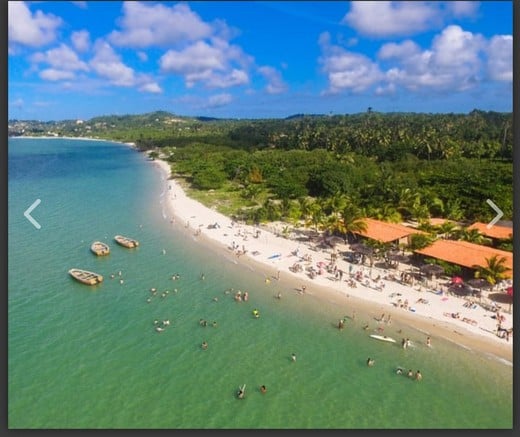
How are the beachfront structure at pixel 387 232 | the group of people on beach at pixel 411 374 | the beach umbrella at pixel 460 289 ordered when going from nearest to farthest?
the group of people on beach at pixel 411 374, the beach umbrella at pixel 460 289, the beachfront structure at pixel 387 232

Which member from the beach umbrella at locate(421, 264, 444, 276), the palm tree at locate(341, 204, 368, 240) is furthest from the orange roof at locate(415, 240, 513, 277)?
the palm tree at locate(341, 204, 368, 240)

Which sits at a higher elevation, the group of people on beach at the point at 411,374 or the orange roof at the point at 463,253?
the orange roof at the point at 463,253

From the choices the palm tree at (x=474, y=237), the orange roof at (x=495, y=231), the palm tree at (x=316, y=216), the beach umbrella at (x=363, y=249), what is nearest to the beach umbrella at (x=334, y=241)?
the palm tree at (x=316, y=216)

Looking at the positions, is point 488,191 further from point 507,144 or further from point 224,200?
point 507,144

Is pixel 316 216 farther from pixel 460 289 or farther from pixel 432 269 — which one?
pixel 460 289

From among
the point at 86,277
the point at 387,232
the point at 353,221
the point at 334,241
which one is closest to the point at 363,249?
the point at 387,232

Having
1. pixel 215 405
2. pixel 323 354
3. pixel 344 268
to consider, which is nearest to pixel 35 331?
pixel 215 405

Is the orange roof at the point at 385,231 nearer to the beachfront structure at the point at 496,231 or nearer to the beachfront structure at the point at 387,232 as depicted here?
the beachfront structure at the point at 387,232

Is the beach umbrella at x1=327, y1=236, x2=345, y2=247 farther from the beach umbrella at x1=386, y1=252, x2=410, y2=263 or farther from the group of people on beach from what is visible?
the group of people on beach
